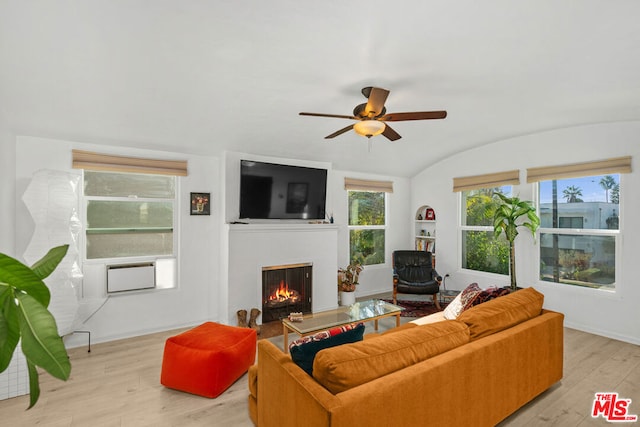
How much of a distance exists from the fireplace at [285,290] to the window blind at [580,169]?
3.41 m

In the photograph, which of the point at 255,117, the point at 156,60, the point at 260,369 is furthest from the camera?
the point at 255,117

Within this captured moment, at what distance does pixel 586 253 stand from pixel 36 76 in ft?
19.8

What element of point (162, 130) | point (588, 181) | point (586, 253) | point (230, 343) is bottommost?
point (230, 343)

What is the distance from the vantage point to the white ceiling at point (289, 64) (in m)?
1.95

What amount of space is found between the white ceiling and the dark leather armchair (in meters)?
2.40

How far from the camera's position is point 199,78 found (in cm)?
265

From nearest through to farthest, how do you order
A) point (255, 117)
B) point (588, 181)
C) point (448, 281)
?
1. point (255, 117)
2. point (588, 181)
3. point (448, 281)

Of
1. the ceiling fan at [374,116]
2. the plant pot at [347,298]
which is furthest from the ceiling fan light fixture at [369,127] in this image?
the plant pot at [347,298]

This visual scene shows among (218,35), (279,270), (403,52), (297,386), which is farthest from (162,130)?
(297,386)

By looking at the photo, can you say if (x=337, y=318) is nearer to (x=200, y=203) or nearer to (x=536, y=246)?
(x=200, y=203)

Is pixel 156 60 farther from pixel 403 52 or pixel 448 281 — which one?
pixel 448 281

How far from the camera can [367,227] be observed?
586 centimetres

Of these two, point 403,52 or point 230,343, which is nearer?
point 403,52

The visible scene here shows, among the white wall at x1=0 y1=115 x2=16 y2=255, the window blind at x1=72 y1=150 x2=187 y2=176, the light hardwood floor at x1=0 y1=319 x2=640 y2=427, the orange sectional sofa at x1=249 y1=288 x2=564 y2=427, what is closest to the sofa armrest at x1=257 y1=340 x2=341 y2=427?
the orange sectional sofa at x1=249 y1=288 x2=564 y2=427
